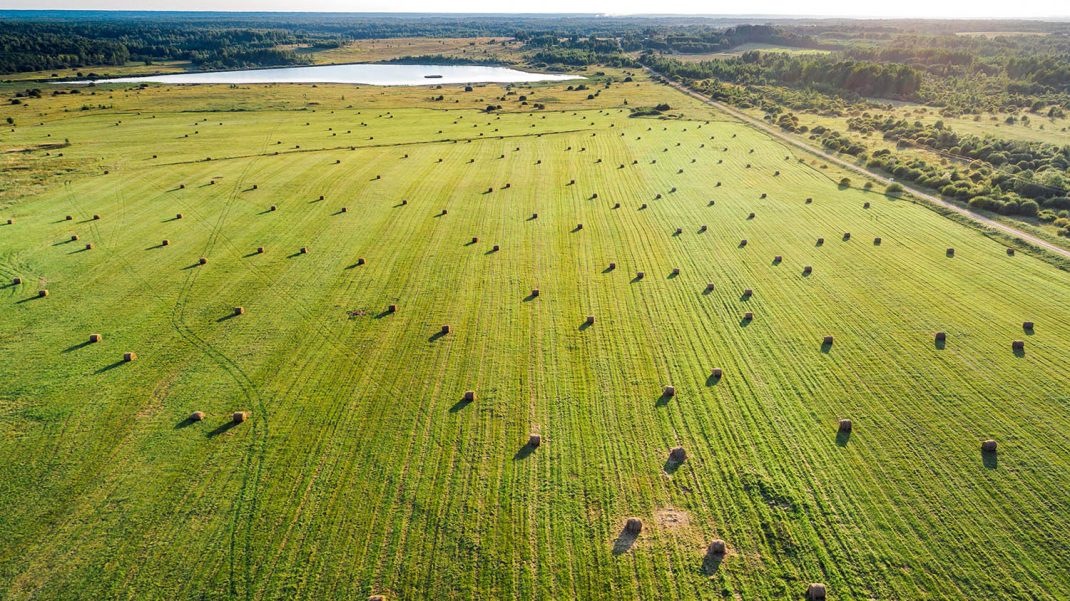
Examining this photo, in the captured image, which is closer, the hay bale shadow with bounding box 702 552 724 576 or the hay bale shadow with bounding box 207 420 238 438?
the hay bale shadow with bounding box 702 552 724 576

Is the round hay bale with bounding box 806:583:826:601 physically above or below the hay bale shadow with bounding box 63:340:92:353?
below

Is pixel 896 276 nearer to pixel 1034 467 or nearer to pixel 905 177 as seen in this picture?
pixel 1034 467

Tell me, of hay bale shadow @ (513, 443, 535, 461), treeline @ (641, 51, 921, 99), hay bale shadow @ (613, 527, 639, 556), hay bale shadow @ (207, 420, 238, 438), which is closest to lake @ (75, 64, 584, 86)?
treeline @ (641, 51, 921, 99)

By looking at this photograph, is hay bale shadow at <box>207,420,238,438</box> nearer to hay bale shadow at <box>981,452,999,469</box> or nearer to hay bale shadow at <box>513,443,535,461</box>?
hay bale shadow at <box>513,443,535,461</box>

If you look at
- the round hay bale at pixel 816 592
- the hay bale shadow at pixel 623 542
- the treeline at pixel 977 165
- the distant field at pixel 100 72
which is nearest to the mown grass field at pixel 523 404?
the hay bale shadow at pixel 623 542

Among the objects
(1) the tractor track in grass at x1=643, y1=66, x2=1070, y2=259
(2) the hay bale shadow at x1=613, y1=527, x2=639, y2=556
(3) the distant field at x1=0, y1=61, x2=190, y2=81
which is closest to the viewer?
(2) the hay bale shadow at x1=613, y1=527, x2=639, y2=556

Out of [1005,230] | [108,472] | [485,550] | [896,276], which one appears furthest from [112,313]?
[1005,230]

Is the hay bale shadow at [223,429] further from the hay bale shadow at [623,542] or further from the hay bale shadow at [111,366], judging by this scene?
the hay bale shadow at [623,542]
